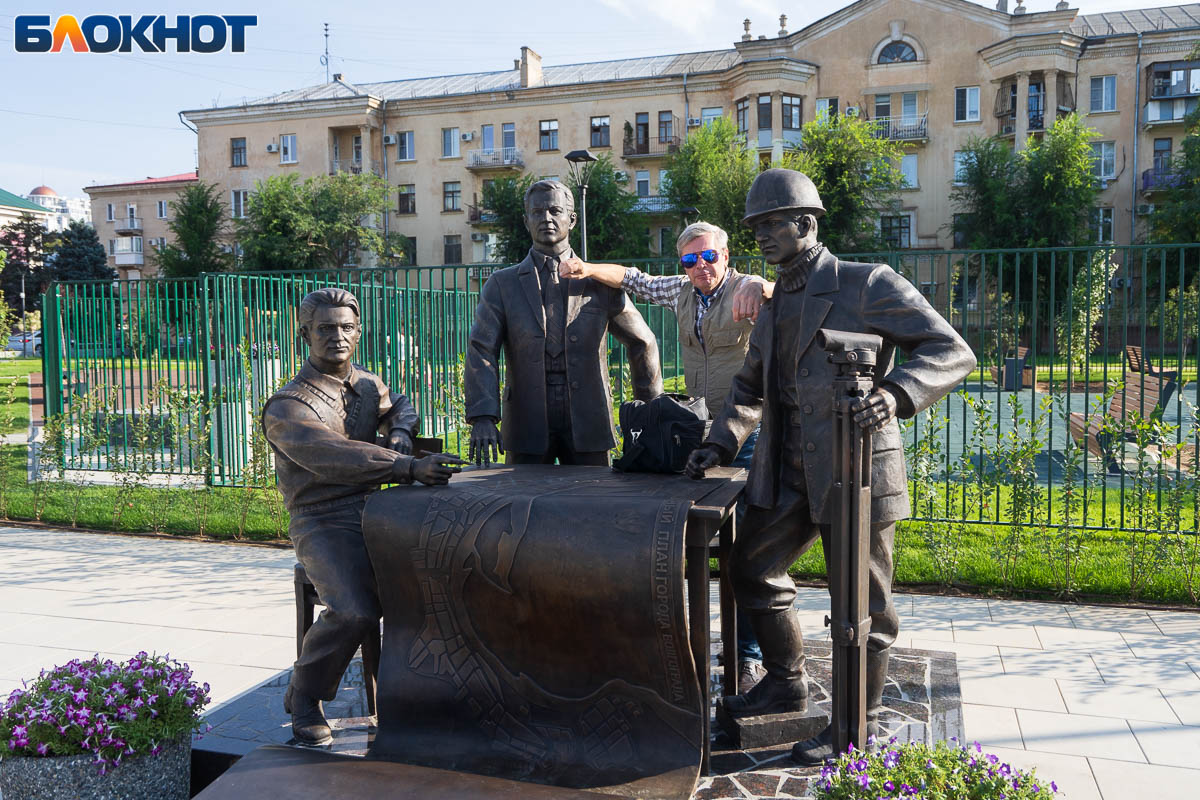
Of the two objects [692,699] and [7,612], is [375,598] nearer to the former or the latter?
[692,699]

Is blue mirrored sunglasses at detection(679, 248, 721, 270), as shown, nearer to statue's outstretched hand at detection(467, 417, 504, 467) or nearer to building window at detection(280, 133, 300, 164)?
statue's outstretched hand at detection(467, 417, 504, 467)

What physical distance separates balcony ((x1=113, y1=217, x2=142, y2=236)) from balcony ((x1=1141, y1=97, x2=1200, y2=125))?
45.0m

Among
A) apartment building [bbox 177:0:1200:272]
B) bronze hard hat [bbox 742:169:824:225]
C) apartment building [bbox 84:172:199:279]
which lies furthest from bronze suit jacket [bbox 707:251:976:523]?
apartment building [bbox 84:172:199:279]

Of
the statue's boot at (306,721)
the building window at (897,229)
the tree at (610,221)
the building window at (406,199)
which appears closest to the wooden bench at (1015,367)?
the statue's boot at (306,721)

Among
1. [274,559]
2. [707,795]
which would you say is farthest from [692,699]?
[274,559]

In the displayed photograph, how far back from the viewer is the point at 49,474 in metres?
9.68

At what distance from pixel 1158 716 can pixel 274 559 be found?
613 centimetres

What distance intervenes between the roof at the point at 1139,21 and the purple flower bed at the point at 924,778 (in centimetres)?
3749

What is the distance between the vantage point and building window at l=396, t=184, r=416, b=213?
3988 centimetres

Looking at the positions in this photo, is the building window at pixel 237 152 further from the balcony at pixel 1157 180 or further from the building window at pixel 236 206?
the balcony at pixel 1157 180

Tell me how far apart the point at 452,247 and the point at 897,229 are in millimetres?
17148

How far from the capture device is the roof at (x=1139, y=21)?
34.3 m

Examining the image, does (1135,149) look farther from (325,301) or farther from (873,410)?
(325,301)

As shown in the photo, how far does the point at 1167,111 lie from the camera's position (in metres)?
32.8
